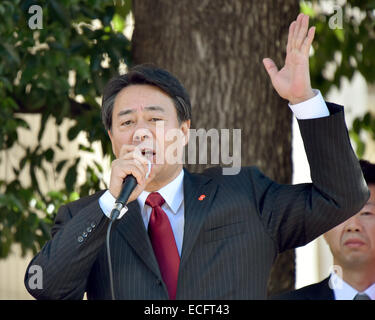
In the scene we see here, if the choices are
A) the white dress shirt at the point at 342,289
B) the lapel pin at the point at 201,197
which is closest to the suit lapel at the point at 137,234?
the lapel pin at the point at 201,197

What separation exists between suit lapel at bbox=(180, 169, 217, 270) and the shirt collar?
0.03 meters

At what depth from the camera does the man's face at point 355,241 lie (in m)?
3.39

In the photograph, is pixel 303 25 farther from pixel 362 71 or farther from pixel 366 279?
pixel 362 71

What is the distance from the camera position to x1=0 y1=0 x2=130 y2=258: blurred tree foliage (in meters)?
4.10

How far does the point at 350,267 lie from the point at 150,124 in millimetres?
1045

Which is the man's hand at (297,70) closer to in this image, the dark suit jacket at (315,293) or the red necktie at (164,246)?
the red necktie at (164,246)

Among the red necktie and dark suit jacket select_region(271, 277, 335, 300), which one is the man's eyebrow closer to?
the red necktie

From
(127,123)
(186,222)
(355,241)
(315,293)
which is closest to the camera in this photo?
(186,222)

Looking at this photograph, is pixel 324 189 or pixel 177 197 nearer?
pixel 324 189

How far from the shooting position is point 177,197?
2998 mm

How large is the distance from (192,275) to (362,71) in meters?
2.95

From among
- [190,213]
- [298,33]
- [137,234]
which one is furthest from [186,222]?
[298,33]

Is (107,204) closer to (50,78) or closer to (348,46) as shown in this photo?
(50,78)

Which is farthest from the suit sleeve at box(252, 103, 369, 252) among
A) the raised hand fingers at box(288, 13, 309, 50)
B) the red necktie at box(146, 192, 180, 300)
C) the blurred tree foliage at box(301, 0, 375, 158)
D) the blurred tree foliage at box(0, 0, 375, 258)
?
the blurred tree foliage at box(301, 0, 375, 158)
